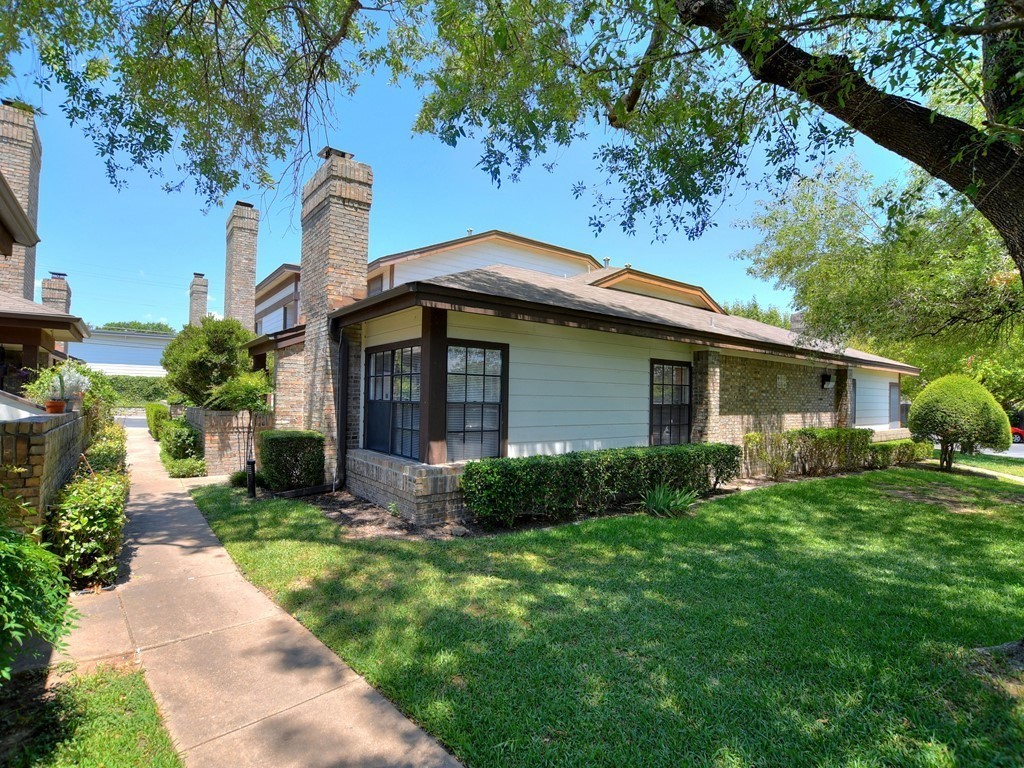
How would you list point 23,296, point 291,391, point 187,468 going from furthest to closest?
1. point 23,296
2. point 187,468
3. point 291,391

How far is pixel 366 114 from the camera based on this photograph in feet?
25.6

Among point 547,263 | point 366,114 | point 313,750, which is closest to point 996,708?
point 313,750

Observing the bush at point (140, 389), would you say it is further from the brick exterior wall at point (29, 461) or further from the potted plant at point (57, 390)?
the brick exterior wall at point (29, 461)

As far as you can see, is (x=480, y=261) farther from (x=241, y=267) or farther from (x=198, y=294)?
(x=198, y=294)

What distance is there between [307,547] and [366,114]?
6.66 meters

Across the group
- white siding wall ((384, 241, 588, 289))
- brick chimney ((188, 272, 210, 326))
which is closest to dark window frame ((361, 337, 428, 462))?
white siding wall ((384, 241, 588, 289))

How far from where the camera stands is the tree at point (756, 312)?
1368 inches

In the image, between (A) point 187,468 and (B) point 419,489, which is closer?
(B) point 419,489

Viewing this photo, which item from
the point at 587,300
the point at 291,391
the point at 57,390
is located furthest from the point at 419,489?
the point at 57,390

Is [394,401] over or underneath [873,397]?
underneath

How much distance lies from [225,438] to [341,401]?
3904mm

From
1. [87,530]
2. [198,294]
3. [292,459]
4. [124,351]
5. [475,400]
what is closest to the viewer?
[87,530]

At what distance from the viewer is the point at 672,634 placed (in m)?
3.65

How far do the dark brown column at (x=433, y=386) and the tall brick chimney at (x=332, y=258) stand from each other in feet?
8.36
